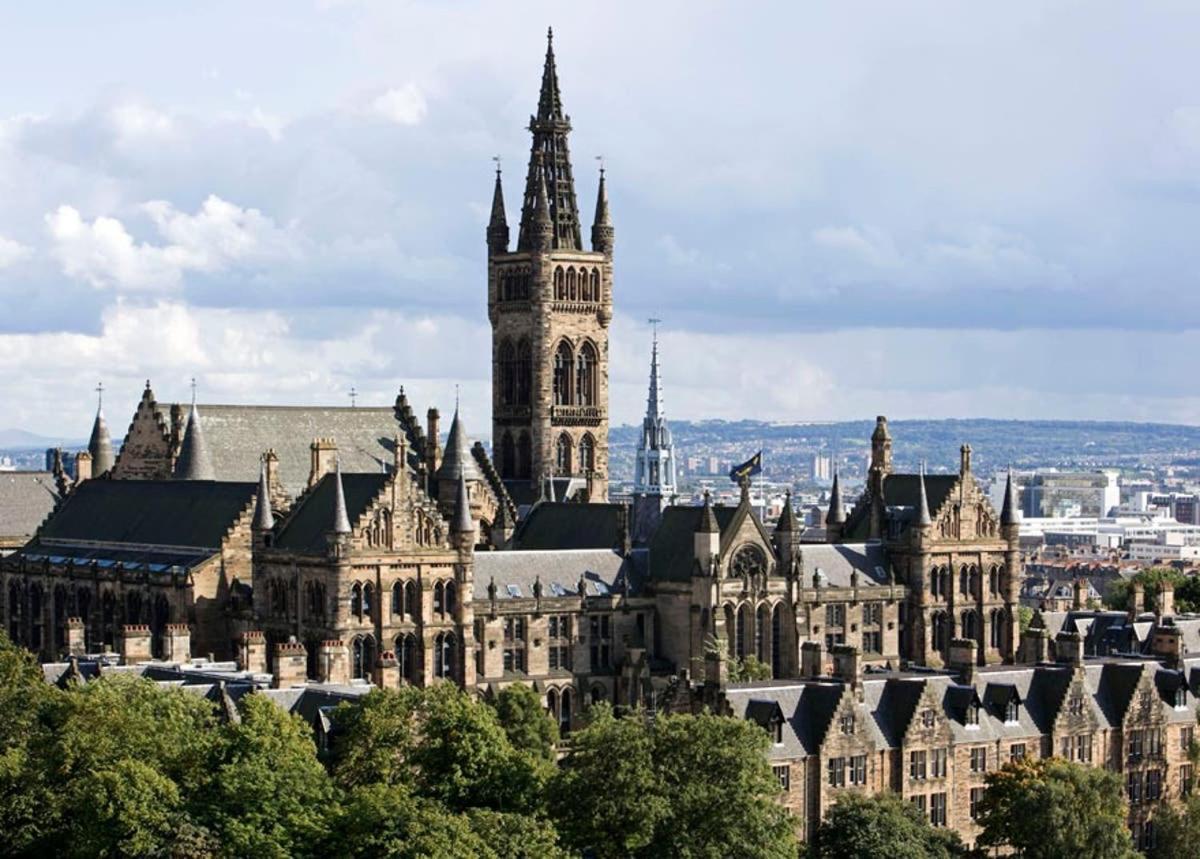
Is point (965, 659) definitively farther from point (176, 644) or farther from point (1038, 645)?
point (176, 644)

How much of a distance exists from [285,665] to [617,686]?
155ft

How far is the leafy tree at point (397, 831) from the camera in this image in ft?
352

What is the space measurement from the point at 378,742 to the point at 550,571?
210 ft

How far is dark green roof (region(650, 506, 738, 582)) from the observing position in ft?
627

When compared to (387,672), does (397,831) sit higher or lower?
lower

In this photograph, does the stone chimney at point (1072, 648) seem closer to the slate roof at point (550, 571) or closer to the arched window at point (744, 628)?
the arched window at point (744, 628)

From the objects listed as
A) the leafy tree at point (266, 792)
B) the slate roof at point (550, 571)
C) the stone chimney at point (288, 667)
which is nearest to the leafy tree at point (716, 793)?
the leafy tree at point (266, 792)

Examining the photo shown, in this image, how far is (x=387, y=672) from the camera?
163 m

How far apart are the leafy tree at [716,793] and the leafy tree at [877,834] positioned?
5.09 m

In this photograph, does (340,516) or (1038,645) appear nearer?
(1038,645)

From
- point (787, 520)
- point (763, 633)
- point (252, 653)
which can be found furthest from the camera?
point (787, 520)

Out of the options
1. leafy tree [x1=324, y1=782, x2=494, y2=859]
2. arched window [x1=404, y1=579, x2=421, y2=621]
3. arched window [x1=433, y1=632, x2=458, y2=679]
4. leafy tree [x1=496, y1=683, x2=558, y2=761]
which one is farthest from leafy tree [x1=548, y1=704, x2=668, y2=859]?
arched window [x1=433, y1=632, x2=458, y2=679]

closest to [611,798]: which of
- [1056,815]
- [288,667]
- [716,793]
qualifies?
[716,793]

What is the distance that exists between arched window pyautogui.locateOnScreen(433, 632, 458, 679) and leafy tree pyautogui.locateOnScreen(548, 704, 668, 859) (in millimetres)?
58584
